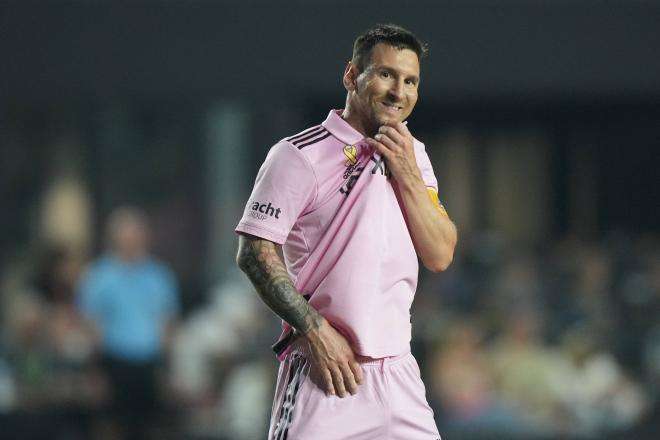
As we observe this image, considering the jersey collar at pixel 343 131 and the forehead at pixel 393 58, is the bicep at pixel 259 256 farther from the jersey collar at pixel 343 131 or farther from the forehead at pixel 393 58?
the forehead at pixel 393 58

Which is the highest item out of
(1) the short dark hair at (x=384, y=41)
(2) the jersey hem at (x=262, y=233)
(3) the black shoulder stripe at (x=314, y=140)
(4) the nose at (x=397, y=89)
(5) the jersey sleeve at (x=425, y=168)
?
(1) the short dark hair at (x=384, y=41)

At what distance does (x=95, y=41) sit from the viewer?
9719 millimetres

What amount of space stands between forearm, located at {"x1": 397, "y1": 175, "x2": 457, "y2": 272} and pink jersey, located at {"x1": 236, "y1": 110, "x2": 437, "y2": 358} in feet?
0.14

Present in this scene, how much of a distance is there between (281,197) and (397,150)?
308 mm

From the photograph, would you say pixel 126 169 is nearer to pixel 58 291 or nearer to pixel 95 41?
pixel 95 41

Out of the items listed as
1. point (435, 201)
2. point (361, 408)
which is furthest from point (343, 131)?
point (361, 408)

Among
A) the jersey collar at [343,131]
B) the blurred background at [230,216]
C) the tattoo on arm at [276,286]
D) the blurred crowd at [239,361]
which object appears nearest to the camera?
the tattoo on arm at [276,286]

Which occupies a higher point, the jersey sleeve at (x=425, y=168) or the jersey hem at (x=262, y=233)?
the jersey sleeve at (x=425, y=168)

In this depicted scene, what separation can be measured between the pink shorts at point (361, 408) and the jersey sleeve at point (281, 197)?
339 mm

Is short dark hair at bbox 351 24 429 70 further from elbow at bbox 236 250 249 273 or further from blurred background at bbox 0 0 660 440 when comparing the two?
blurred background at bbox 0 0 660 440

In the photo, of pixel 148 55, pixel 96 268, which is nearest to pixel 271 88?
pixel 148 55

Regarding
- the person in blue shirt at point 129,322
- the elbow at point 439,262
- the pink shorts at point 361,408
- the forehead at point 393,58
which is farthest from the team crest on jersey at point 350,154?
the person in blue shirt at point 129,322

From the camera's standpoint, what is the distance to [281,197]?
293 centimetres

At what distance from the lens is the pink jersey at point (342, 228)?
295 cm
